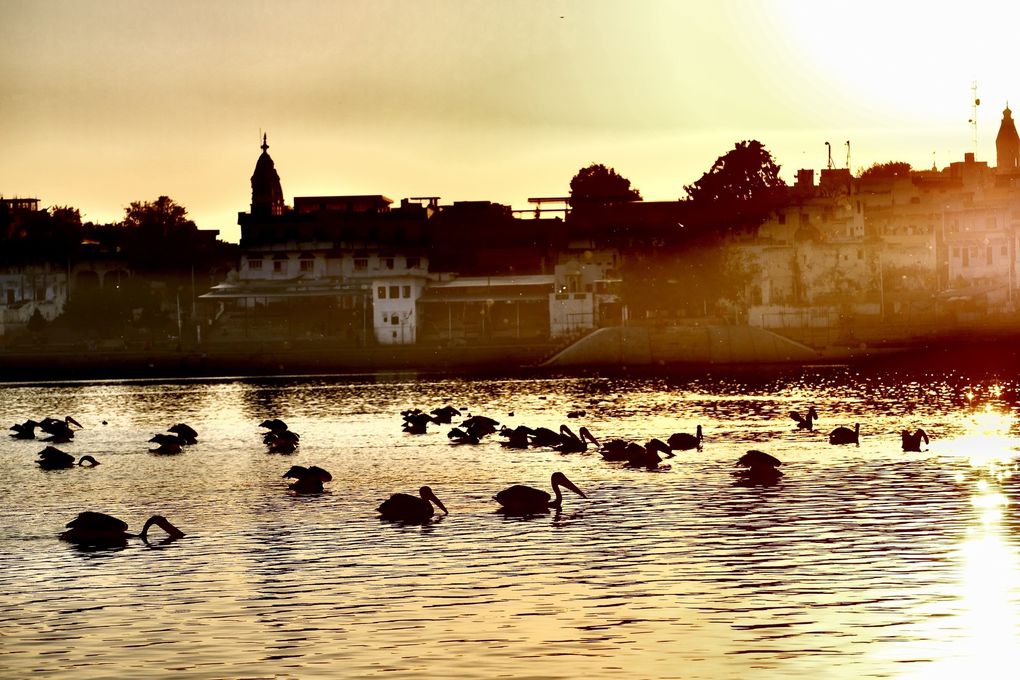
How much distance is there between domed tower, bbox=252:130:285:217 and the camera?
16562 cm

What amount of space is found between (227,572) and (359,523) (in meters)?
6.88

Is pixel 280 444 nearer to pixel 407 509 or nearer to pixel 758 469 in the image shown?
pixel 758 469

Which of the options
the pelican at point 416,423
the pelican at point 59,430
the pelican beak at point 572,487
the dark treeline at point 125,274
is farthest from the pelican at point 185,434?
the dark treeline at point 125,274

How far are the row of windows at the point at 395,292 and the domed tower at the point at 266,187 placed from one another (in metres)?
33.4

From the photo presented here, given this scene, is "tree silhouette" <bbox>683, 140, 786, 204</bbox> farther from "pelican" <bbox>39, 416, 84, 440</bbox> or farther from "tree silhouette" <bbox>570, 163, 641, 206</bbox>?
"pelican" <bbox>39, 416, 84, 440</bbox>

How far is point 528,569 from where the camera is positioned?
2742cm

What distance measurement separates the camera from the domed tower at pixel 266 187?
6521 inches

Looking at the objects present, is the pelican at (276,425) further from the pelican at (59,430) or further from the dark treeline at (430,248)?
the dark treeline at (430,248)

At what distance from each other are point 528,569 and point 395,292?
106828mm

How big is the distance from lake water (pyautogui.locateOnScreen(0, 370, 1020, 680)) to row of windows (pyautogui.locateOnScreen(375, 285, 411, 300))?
76.1m

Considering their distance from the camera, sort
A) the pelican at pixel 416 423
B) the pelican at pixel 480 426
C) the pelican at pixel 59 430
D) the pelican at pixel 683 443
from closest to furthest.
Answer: the pelican at pixel 683 443, the pelican at pixel 480 426, the pelican at pixel 59 430, the pelican at pixel 416 423

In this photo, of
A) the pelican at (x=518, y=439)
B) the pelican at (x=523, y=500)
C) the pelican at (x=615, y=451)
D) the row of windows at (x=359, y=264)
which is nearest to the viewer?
the pelican at (x=523, y=500)

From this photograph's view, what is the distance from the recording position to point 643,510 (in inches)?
1405

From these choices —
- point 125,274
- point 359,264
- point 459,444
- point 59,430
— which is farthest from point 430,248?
point 459,444
